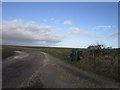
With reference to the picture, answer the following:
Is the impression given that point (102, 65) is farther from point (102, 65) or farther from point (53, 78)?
point (53, 78)

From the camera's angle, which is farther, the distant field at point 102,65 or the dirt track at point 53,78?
the distant field at point 102,65

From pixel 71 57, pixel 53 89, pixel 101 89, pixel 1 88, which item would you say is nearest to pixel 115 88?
pixel 101 89

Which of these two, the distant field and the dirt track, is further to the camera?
the distant field

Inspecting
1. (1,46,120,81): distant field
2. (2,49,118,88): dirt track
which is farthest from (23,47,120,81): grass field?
(2,49,118,88): dirt track

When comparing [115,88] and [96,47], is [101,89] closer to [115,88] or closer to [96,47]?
[115,88]

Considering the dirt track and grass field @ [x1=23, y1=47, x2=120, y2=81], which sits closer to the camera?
the dirt track

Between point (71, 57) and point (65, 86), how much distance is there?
35.8 ft

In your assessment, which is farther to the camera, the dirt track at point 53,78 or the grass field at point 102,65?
the grass field at point 102,65

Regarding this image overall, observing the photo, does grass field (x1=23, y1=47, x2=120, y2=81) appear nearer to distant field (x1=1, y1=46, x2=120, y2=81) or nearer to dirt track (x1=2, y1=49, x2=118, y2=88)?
distant field (x1=1, y1=46, x2=120, y2=81)

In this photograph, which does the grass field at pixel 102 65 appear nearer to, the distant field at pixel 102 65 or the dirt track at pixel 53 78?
the distant field at pixel 102 65

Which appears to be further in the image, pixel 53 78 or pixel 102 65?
pixel 102 65

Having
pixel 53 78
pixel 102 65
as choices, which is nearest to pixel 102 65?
pixel 102 65

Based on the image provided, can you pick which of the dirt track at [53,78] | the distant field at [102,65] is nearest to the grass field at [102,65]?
the distant field at [102,65]

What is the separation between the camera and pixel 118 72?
973 centimetres
